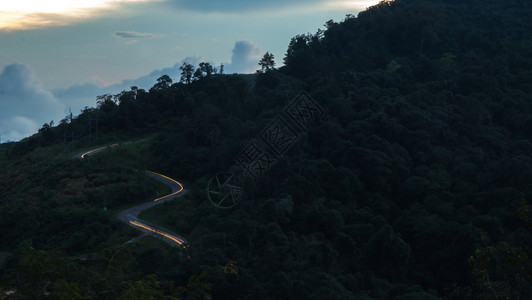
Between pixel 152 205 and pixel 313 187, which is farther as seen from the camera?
pixel 152 205

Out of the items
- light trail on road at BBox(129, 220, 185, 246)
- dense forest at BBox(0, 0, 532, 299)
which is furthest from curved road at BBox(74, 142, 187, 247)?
dense forest at BBox(0, 0, 532, 299)

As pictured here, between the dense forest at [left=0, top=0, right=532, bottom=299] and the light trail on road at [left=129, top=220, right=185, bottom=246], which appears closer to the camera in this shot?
the dense forest at [left=0, top=0, right=532, bottom=299]

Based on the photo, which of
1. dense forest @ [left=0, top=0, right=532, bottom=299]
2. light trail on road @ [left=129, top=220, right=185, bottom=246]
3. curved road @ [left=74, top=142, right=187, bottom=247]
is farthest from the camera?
curved road @ [left=74, top=142, right=187, bottom=247]

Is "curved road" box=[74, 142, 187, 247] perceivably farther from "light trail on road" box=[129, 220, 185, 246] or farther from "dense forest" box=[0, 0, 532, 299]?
"dense forest" box=[0, 0, 532, 299]

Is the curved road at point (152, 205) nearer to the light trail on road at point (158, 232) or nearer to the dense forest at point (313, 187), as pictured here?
the light trail on road at point (158, 232)

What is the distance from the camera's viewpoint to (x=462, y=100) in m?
39.6

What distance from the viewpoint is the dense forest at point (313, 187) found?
54.3 feet

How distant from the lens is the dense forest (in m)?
16.5

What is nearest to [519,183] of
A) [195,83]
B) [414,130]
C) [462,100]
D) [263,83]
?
[414,130]

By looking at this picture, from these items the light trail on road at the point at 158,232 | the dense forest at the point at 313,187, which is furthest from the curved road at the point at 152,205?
the dense forest at the point at 313,187

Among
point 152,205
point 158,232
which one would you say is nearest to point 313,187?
point 158,232

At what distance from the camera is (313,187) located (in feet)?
88.4

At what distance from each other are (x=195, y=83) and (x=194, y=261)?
122 feet

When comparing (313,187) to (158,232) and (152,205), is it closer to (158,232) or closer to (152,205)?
(158,232)
